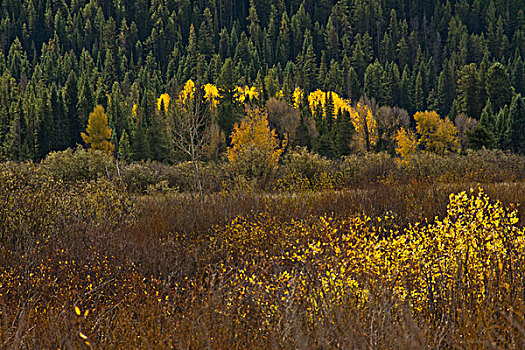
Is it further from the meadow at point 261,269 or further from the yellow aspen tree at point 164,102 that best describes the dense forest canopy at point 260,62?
the meadow at point 261,269

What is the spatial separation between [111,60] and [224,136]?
7707 cm

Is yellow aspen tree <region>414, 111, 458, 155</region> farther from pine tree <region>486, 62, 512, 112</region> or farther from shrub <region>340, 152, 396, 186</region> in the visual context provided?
shrub <region>340, 152, 396, 186</region>

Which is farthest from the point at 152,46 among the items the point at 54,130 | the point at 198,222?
the point at 198,222

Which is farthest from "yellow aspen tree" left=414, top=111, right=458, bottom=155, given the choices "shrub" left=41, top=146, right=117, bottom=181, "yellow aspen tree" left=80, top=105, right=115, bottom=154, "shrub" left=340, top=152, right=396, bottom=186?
"shrub" left=41, top=146, right=117, bottom=181

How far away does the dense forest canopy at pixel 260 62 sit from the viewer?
178ft

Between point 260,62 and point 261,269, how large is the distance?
113 meters

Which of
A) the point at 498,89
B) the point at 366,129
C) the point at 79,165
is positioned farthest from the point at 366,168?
the point at 498,89

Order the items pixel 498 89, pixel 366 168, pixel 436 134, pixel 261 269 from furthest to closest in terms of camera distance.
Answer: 1. pixel 498 89
2. pixel 436 134
3. pixel 366 168
4. pixel 261 269

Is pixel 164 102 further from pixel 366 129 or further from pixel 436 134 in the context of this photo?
pixel 436 134

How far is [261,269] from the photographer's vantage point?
6.31 metres

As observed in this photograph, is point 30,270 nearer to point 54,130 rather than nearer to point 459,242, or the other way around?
point 459,242

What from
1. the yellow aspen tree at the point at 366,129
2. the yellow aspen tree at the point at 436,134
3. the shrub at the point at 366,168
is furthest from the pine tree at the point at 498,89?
the shrub at the point at 366,168

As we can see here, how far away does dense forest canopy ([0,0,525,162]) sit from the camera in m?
Answer: 54.2

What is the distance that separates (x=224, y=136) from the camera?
45.1 meters
